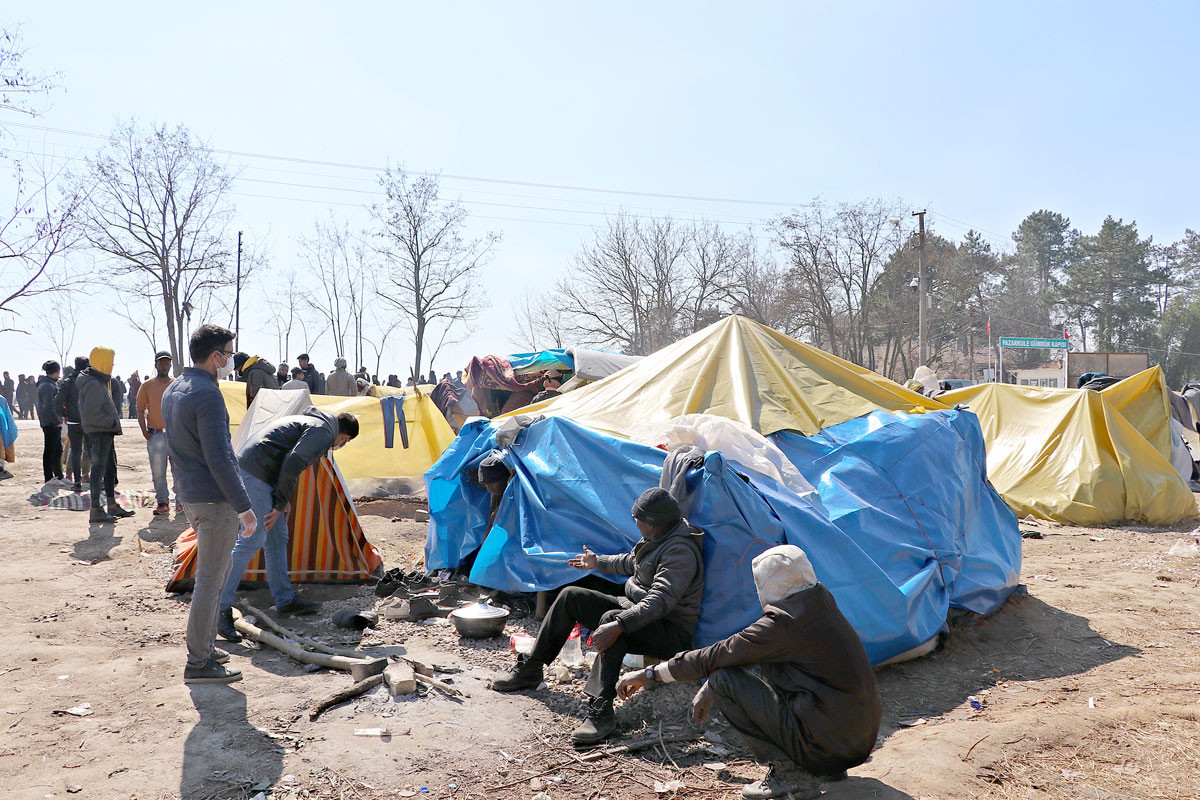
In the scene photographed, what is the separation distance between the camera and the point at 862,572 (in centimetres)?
443

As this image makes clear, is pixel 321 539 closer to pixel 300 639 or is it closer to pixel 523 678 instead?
pixel 300 639

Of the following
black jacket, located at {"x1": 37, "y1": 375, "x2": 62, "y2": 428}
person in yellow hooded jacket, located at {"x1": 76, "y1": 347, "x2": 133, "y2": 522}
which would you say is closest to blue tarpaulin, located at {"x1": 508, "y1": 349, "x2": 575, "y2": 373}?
person in yellow hooded jacket, located at {"x1": 76, "y1": 347, "x2": 133, "y2": 522}

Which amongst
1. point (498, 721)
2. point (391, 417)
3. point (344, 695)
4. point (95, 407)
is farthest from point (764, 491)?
point (95, 407)

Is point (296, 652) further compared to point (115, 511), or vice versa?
point (115, 511)

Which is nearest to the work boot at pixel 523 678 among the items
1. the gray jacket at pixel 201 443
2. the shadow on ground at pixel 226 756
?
the shadow on ground at pixel 226 756

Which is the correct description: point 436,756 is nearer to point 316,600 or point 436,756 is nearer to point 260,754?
point 260,754

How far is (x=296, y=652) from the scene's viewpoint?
4547 millimetres

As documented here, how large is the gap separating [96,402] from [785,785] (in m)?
7.95

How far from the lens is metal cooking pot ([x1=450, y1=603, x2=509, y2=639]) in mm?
5055

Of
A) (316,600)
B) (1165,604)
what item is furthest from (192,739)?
(1165,604)

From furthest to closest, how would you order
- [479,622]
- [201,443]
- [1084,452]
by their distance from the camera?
[1084,452]
[479,622]
[201,443]

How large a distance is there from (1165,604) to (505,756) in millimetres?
5322

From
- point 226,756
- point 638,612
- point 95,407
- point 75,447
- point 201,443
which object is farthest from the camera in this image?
point 75,447

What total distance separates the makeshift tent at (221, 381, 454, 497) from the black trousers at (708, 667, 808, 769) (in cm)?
742
